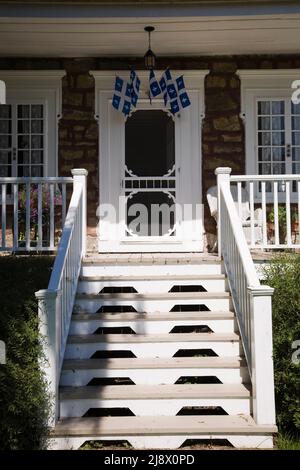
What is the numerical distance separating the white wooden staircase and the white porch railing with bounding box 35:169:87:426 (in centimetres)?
19

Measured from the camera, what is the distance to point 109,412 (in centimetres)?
439

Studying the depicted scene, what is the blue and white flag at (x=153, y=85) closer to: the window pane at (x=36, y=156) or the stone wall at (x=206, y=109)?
the stone wall at (x=206, y=109)

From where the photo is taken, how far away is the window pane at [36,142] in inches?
289

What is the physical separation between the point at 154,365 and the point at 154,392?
0.28 m

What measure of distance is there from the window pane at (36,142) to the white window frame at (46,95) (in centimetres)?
12

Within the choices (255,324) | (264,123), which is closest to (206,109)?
(264,123)

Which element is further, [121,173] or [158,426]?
[121,173]

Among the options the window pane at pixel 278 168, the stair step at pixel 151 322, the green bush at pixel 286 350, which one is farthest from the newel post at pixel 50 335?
the window pane at pixel 278 168

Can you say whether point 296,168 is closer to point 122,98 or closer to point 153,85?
point 153,85

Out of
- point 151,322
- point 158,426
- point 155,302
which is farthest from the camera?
point 155,302

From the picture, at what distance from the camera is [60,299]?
407 centimetres

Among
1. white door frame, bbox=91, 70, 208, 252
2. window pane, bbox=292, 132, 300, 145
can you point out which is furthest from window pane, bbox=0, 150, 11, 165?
window pane, bbox=292, 132, 300, 145

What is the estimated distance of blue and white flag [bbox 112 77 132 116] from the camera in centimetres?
689

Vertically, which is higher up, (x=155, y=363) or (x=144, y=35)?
(x=144, y=35)
